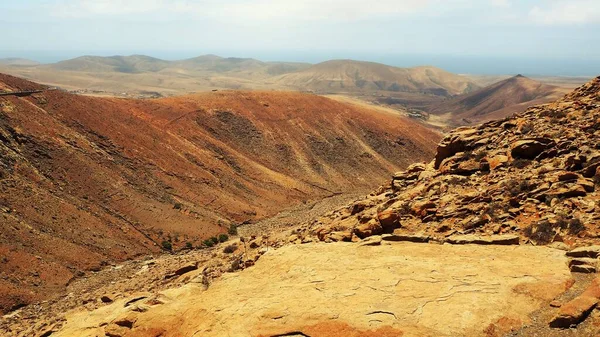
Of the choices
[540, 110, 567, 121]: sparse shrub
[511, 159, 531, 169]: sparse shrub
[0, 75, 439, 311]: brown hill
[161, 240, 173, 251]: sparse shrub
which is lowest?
[161, 240, 173, 251]: sparse shrub

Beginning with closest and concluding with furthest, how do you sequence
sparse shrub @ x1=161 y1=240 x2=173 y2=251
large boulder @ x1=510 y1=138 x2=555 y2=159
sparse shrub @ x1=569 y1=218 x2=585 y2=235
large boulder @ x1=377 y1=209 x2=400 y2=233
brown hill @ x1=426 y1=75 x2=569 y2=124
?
sparse shrub @ x1=569 y1=218 x2=585 y2=235, large boulder @ x1=377 y1=209 x2=400 y2=233, large boulder @ x1=510 y1=138 x2=555 y2=159, sparse shrub @ x1=161 y1=240 x2=173 y2=251, brown hill @ x1=426 y1=75 x2=569 y2=124

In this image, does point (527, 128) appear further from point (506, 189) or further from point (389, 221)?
point (389, 221)

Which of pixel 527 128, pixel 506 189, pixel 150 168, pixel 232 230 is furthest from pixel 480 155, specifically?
pixel 150 168

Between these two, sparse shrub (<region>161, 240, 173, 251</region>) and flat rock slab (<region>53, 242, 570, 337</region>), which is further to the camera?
sparse shrub (<region>161, 240, 173, 251</region>)

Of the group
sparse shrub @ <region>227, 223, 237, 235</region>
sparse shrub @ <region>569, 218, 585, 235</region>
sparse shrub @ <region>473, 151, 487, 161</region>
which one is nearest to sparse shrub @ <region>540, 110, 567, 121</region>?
sparse shrub @ <region>473, 151, 487, 161</region>

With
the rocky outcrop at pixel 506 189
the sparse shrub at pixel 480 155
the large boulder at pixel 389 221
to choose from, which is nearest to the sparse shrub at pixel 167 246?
the rocky outcrop at pixel 506 189

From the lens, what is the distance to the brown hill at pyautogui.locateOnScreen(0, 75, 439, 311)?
26.3 meters

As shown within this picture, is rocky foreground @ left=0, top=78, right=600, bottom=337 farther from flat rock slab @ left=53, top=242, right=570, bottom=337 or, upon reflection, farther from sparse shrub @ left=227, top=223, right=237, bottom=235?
sparse shrub @ left=227, top=223, right=237, bottom=235

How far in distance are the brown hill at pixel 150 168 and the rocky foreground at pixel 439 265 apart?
7.63 meters

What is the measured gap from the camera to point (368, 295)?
418 inches

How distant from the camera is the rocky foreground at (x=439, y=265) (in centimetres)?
944

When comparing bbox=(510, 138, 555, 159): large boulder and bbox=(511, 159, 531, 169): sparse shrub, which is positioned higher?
bbox=(510, 138, 555, 159): large boulder

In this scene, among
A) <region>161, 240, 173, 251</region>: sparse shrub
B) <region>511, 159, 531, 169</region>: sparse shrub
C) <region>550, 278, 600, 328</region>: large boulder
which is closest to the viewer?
<region>550, 278, 600, 328</region>: large boulder

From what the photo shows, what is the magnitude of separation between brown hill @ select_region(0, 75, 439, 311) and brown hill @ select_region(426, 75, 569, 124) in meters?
70.8
